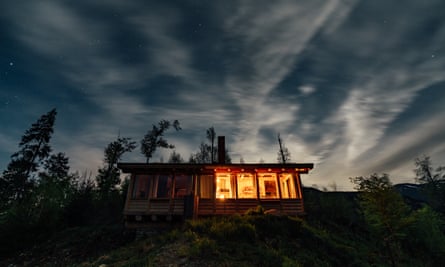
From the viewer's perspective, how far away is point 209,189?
1431 centimetres

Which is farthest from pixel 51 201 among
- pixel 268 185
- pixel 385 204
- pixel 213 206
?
pixel 385 204

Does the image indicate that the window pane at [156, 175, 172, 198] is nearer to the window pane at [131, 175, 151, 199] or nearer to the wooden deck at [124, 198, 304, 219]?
the wooden deck at [124, 198, 304, 219]

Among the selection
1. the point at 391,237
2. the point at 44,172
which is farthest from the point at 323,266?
the point at 44,172

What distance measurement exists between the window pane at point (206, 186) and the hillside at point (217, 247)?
8.70 ft

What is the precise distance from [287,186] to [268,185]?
1.41 meters

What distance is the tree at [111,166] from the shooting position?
28984 millimetres

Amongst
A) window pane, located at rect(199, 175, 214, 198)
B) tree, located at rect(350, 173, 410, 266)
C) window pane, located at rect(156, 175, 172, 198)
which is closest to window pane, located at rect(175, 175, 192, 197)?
window pane, located at rect(156, 175, 172, 198)

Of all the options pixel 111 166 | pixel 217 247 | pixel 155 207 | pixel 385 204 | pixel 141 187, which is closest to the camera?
pixel 217 247

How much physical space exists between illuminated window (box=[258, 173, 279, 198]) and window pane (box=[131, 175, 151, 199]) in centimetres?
805

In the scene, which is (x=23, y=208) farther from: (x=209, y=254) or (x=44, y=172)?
(x=209, y=254)

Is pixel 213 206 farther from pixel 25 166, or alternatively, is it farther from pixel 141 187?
pixel 25 166

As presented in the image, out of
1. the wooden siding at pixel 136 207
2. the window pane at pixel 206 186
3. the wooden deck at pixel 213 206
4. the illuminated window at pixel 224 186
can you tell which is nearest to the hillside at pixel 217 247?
the wooden deck at pixel 213 206

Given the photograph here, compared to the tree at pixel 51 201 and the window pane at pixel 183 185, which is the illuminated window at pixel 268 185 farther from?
the tree at pixel 51 201

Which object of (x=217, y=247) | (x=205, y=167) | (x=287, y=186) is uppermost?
(x=205, y=167)
